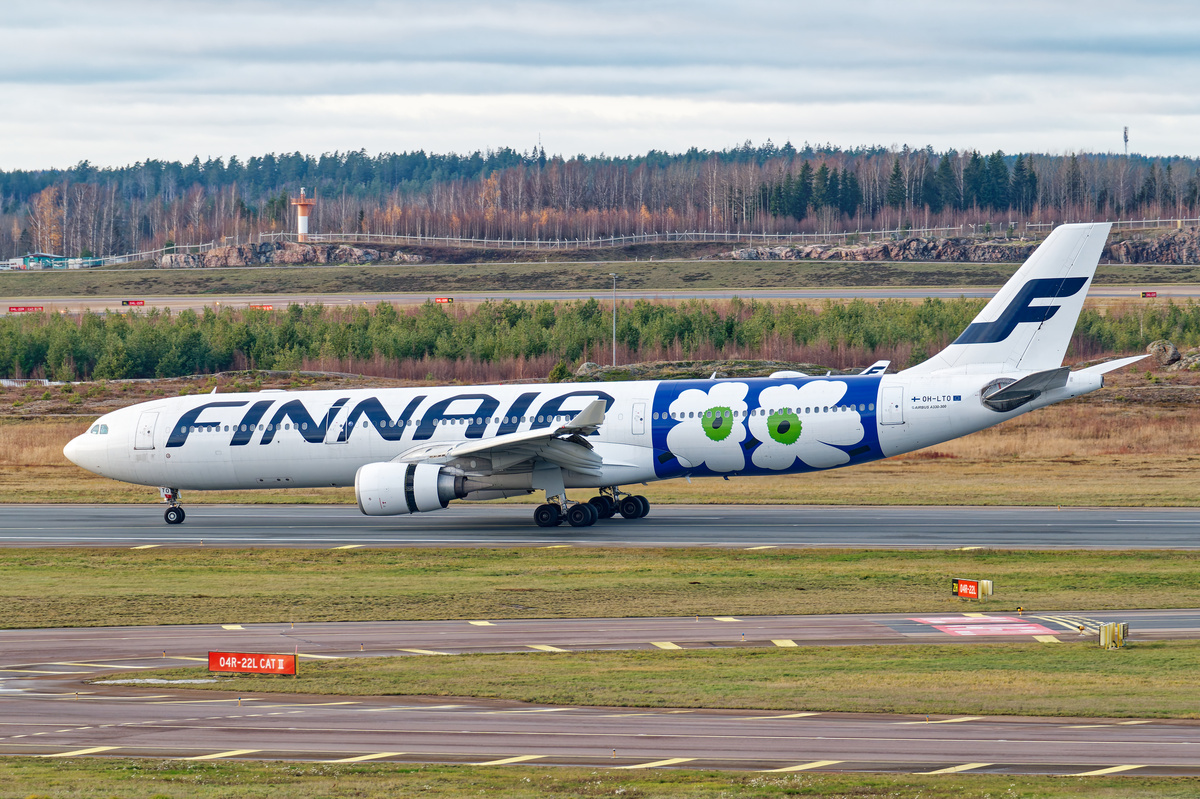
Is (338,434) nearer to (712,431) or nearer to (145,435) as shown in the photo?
(145,435)

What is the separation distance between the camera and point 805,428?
38188mm

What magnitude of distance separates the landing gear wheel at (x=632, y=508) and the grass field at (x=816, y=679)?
1865 cm

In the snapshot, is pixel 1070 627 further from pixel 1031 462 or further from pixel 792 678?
pixel 1031 462

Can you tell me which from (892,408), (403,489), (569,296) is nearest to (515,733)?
(403,489)

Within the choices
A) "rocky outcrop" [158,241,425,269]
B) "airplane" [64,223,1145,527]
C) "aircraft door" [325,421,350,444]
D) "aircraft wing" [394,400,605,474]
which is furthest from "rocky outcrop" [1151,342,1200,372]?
"rocky outcrop" [158,241,425,269]

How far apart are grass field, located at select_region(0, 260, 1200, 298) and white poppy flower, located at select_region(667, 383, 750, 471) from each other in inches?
3322

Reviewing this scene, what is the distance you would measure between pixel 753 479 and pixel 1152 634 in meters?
29.5

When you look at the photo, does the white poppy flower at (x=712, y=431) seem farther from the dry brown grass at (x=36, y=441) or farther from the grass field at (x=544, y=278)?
the grass field at (x=544, y=278)

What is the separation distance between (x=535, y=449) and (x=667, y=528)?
4.67 m

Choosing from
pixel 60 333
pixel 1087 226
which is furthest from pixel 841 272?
pixel 1087 226

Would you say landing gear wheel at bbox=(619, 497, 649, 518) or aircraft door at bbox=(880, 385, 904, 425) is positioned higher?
aircraft door at bbox=(880, 385, 904, 425)

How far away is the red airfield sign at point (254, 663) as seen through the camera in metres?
20.6

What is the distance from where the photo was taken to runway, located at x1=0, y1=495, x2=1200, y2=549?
114 ft

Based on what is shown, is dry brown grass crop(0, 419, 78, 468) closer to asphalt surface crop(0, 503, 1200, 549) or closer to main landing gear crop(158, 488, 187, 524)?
asphalt surface crop(0, 503, 1200, 549)
